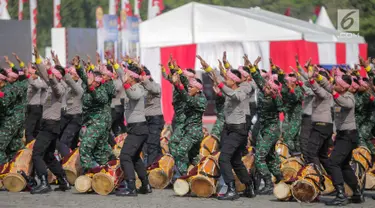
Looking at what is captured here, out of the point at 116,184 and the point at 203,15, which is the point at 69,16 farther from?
the point at 116,184

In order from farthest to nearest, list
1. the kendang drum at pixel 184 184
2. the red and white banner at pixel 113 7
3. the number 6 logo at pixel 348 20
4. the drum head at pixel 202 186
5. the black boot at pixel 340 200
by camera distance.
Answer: the red and white banner at pixel 113 7 < the number 6 logo at pixel 348 20 < the kendang drum at pixel 184 184 < the drum head at pixel 202 186 < the black boot at pixel 340 200

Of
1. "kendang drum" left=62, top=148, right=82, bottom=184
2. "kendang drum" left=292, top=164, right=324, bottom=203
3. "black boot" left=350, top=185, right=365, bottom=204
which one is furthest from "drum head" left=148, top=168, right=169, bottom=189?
"black boot" left=350, top=185, right=365, bottom=204

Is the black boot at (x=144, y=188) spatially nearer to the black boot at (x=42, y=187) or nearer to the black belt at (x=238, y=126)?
the black boot at (x=42, y=187)

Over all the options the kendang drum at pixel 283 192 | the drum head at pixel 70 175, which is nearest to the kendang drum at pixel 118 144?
the drum head at pixel 70 175

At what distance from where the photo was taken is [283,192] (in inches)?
512

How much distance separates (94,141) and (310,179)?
11.0 ft

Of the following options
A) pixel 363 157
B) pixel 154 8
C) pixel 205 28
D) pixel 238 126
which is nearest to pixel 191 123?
pixel 238 126

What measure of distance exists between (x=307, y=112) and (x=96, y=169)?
4278 mm

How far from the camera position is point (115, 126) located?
18.2m

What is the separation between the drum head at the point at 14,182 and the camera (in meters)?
13.9

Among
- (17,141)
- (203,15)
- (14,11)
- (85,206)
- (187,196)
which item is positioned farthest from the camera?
(14,11)

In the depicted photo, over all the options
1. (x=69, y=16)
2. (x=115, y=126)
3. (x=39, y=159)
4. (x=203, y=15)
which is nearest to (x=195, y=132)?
(x=39, y=159)

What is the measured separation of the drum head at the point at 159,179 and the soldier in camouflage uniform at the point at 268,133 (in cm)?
151

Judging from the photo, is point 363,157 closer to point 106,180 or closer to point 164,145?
point 106,180
